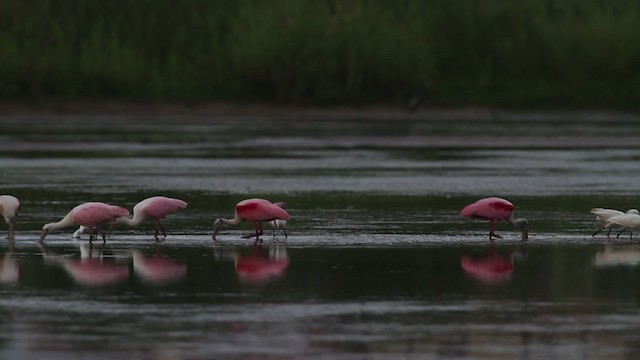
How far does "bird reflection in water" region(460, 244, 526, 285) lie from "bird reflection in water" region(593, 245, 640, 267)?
30.7 inches

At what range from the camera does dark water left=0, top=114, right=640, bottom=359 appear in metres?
12.3

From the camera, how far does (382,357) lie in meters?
11.6

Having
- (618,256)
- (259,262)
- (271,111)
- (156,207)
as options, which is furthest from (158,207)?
(271,111)

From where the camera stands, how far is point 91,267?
16547 millimetres

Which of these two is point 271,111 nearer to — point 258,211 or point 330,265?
point 258,211

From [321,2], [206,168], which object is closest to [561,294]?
[206,168]

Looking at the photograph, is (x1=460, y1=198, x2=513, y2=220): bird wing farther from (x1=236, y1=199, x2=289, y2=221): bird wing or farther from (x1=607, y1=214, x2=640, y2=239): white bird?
(x1=236, y1=199, x2=289, y2=221): bird wing

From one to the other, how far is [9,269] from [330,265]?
2.92 m

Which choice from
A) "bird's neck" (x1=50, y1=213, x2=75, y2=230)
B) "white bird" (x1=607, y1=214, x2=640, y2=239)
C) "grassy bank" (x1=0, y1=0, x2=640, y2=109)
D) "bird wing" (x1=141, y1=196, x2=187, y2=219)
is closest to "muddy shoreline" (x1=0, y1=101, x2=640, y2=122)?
"grassy bank" (x1=0, y1=0, x2=640, y2=109)

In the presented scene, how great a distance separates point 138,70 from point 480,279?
4445cm

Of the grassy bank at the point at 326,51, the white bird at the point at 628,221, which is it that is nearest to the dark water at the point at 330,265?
the white bird at the point at 628,221

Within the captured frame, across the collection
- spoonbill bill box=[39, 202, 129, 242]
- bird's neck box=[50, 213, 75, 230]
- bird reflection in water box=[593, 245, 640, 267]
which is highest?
spoonbill bill box=[39, 202, 129, 242]

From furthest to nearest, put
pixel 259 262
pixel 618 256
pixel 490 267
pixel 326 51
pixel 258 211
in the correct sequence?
1. pixel 326 51
2. pixel 258 211
3. pixel 618 256
4. pixel 259 262
5. pixel 490 267

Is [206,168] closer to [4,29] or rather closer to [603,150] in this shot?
[603,150]
